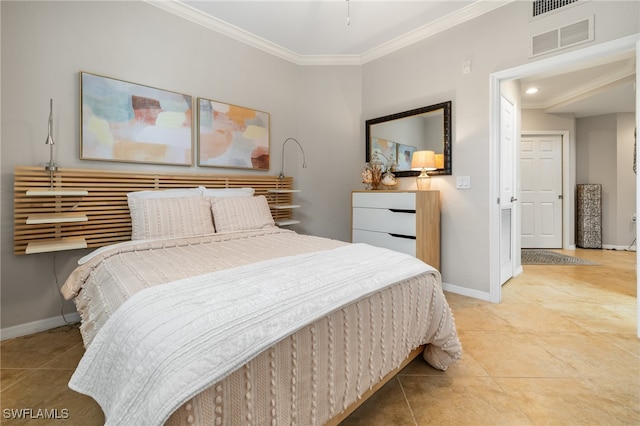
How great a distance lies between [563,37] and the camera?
2.39m

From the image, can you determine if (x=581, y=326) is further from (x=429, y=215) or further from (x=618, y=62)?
(x=618, y=62)

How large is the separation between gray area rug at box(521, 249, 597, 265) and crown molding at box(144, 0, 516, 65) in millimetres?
3414

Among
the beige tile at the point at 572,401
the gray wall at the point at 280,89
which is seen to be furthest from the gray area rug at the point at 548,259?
the beige tile at the point at 572,401

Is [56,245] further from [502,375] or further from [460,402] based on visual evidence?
[502,375]

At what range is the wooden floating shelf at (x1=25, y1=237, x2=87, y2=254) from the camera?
199 cm

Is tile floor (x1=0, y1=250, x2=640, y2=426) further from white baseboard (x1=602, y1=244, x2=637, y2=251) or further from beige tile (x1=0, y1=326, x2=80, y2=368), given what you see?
white baseboard (x1=602, y1=244, x2=637, y2=251)

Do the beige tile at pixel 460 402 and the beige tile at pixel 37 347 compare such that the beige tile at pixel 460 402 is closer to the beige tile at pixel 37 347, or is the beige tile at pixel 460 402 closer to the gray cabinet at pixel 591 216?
the beige tile at pixel 37 347

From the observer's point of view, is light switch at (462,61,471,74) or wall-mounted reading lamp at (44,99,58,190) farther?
light switch at (462,61,471,74)

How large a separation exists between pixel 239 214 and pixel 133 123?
122 cm

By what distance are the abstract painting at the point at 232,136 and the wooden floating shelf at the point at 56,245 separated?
122cm

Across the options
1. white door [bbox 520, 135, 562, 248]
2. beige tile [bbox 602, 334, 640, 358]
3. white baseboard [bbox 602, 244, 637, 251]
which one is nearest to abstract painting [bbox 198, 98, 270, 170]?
beige tile [bbox 602, 334, 640, 358]

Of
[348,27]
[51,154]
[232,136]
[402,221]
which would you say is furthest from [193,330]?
[348,27]

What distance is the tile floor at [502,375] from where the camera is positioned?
54.2 inches

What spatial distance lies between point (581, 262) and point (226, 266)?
5.22m
